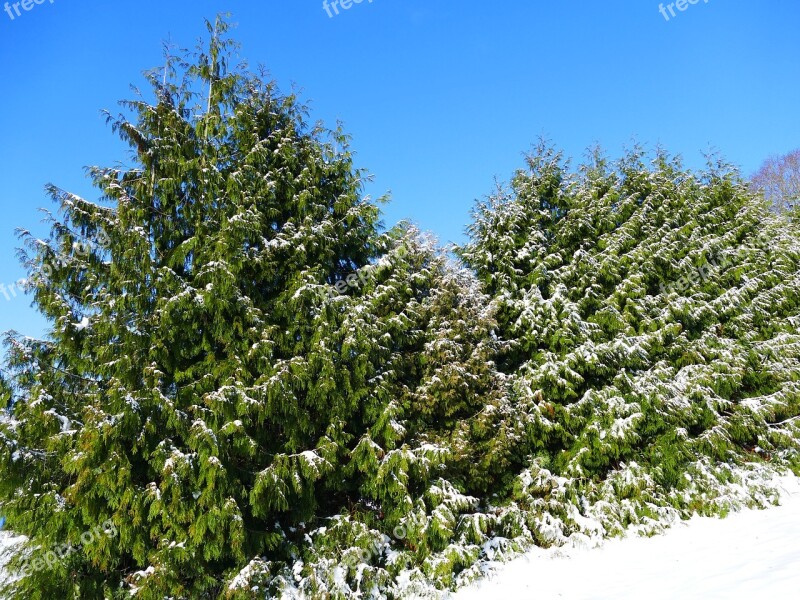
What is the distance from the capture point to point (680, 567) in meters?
6.88

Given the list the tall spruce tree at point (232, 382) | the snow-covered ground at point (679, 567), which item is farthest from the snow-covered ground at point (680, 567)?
the tall spruce tree at point (232, 382)

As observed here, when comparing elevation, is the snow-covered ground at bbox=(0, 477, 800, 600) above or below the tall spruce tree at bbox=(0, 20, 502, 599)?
below

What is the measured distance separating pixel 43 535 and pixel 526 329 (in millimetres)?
8580

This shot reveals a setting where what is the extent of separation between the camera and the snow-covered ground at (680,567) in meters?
5.79

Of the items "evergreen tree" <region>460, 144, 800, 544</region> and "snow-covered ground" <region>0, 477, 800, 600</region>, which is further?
"evergreen tree" <region>460, 144, 800, 544</region>

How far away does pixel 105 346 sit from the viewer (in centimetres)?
666

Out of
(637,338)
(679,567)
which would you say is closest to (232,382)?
(679,567)

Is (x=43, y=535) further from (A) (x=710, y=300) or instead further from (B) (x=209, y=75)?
(A) (x=710, y=300)

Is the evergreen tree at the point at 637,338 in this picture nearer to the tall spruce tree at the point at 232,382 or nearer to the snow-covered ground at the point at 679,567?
the snow-covered ground at the point at 679,567

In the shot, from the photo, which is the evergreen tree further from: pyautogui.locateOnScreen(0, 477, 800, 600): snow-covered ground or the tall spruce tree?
the tall spruce tree

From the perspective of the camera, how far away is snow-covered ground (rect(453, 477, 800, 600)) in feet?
19.0

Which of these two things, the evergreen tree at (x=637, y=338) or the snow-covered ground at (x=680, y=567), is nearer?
the snow-covered ground at (x=680, y=567)

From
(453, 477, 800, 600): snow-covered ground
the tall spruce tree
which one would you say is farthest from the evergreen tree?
the tall spruce tree

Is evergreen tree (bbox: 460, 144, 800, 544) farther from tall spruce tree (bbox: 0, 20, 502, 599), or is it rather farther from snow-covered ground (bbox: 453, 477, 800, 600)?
tall spruce tree (bbox: 0, 20, 502, 599)
